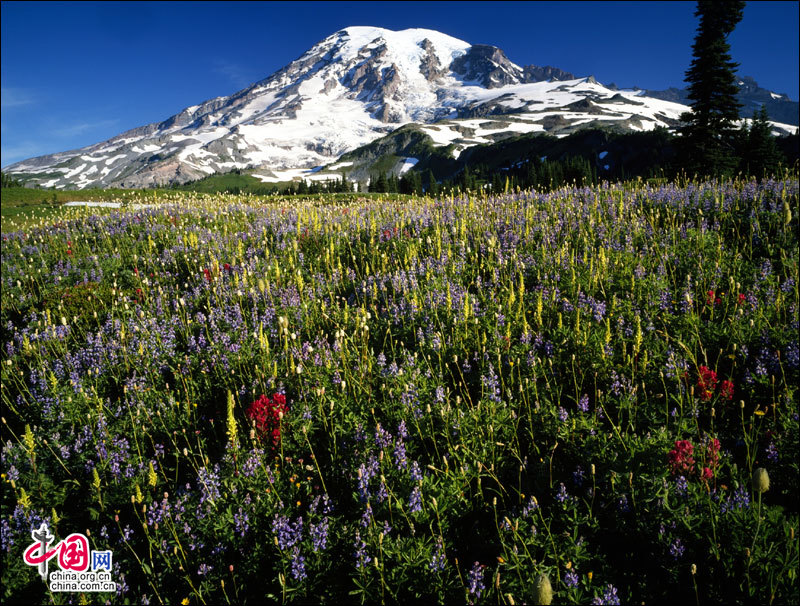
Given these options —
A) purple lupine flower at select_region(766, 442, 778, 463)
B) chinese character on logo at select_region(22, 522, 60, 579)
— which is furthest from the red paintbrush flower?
purple lupine flower at select_region(766, 442, 778, 463)

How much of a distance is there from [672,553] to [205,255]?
8.91 m

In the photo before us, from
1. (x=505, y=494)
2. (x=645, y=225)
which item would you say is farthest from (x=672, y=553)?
(x=645, y=225)

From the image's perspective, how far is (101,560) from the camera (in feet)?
10.2

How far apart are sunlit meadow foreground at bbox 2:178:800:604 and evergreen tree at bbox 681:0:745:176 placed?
2825cm

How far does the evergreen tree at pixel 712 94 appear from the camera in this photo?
93.9 ft

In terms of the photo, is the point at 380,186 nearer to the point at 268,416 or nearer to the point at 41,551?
the point at 268,416

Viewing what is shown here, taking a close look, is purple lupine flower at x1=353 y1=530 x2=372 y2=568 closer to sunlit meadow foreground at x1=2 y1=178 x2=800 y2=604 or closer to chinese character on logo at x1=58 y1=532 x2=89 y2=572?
sunlit meadow foreground at x1=2 y1=178 x2=800 y2=604

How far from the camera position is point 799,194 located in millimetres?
7469

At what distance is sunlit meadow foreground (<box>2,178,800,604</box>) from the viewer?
2.72 metres

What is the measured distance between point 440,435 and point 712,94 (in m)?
37.7

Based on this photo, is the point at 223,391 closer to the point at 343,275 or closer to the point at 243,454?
the point at 243,454

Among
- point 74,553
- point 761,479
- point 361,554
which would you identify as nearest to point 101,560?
point 74,553

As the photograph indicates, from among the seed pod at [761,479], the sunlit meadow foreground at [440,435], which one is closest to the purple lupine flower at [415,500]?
the sunlit meadow foreground at [440,435]

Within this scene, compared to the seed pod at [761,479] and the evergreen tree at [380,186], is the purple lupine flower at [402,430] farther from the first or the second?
the evergreen tree at [380,186]
